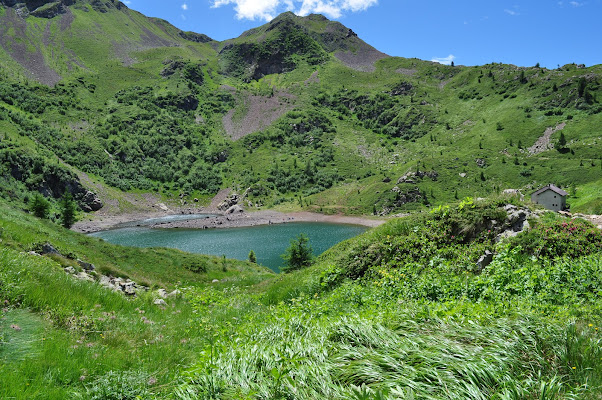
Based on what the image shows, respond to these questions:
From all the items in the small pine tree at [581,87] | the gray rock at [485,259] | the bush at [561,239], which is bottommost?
the gray rock at [485,259]

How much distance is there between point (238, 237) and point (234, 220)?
35.2m

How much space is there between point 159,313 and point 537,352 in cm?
889

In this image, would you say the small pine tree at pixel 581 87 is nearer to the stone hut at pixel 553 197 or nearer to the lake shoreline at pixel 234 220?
the lake shoreline at pixel 234 220

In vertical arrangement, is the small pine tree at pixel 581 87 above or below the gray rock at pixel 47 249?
above

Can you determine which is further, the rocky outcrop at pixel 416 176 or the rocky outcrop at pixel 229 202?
the rocky outcrop at pixel 229 202

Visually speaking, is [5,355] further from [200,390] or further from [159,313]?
[159,313]

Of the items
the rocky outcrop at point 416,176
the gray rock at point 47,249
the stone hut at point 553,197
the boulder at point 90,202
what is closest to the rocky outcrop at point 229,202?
the boulder at point 90,202

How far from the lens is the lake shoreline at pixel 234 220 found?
115569 mm

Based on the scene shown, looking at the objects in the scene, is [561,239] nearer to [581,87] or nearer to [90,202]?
[90,202]

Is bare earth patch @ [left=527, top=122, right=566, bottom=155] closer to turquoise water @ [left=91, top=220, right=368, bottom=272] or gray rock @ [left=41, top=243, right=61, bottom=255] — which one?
turquoise water @ [left=91, top=220, right=368, bottom=272]

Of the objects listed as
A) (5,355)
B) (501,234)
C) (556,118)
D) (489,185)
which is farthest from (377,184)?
(5,355)

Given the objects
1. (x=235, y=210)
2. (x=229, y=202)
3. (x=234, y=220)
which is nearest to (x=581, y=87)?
(x=234, y=220)

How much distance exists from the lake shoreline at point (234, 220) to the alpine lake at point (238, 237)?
14.8 ft

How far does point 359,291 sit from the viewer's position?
8.72 metres
